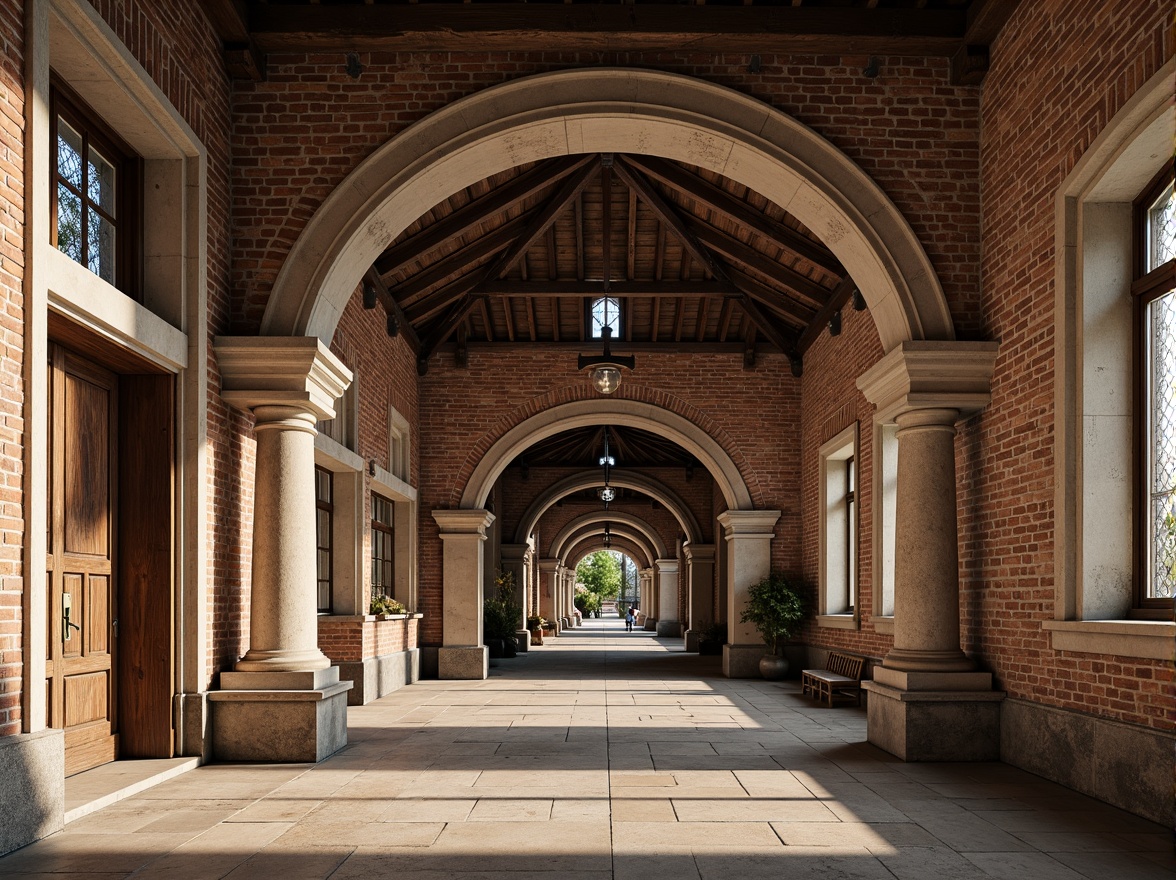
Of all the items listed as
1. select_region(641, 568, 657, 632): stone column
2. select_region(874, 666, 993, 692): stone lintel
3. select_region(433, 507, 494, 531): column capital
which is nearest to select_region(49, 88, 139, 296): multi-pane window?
select_region(874, 666, 993, 692): stone lintel

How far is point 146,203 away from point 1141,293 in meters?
6.42

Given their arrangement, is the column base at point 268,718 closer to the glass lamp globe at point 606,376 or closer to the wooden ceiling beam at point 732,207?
the glass lamp globe at point 606,376

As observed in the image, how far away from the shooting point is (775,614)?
49.8ft

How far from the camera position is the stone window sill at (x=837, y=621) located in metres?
13.1

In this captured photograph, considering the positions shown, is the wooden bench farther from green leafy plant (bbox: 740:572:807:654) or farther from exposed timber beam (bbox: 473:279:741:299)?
exposed timber beam (bbox: 473:279:741:299)

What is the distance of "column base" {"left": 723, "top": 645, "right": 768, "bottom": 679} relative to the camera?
16.2 m

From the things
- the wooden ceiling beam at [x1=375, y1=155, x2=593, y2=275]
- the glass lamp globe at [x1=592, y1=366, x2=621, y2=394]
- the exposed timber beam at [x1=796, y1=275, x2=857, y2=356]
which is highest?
the wooden ceiling beam at [x1=375, y1=155, x2=593, y2=275]

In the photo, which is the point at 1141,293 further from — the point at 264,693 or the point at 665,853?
the point at 264,693

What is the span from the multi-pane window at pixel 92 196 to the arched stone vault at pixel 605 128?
4.06ft

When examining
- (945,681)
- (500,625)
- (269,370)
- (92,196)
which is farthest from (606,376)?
(500,625)

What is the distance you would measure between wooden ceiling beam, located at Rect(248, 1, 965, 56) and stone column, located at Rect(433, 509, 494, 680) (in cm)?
890

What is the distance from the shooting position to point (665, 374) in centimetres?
1653

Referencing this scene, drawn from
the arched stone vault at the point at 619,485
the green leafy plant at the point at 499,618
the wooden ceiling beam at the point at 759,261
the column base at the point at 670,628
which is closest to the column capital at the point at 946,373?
the wooden ceiling beam at the point at 759,261

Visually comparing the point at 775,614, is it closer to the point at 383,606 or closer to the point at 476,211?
the point at 383,606
